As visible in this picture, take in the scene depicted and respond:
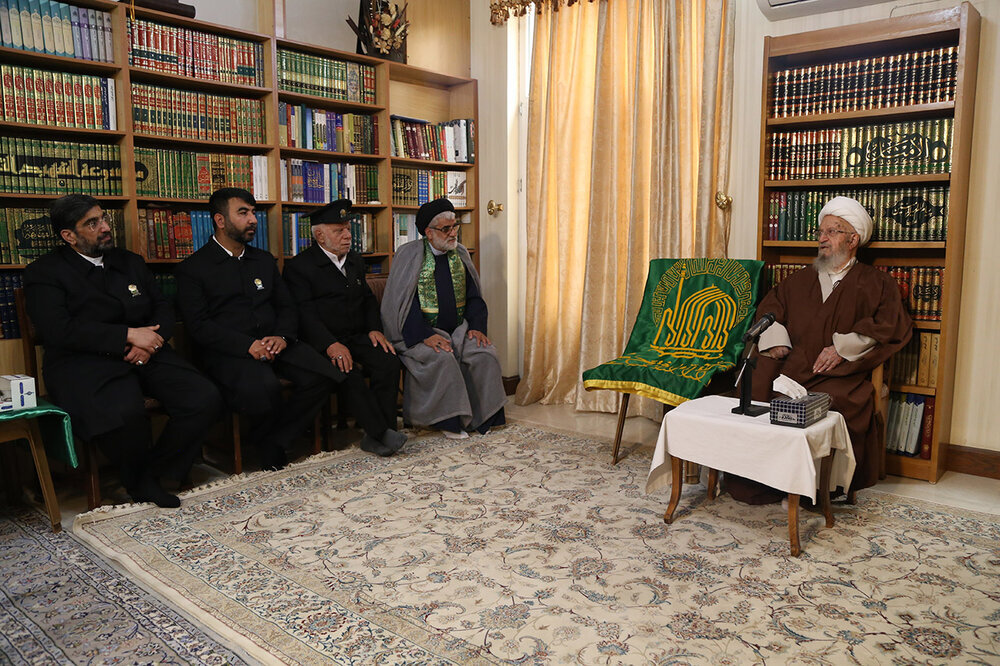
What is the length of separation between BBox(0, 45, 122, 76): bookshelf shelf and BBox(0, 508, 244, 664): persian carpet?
2.07 metres

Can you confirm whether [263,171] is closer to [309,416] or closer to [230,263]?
[230,263]

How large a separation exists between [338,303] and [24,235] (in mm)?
1471

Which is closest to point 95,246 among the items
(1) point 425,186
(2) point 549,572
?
(1) point 425,186

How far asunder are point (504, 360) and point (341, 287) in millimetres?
1515

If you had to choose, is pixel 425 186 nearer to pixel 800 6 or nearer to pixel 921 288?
pixel 800 6

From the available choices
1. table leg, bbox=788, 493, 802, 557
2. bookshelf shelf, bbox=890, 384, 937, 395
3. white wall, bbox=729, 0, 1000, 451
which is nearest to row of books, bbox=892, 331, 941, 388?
bookshelf shelf, bbox=890, 384, 937, 395

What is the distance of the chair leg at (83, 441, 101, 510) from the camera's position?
3.05 m

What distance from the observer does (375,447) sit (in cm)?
386

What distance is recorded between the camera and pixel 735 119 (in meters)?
4.02

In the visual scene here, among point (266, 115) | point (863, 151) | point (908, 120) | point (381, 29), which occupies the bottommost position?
point (863, 151)

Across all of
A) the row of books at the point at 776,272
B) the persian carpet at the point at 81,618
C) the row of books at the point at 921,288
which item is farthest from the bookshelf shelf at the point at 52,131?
the row of books at the point at 921,288

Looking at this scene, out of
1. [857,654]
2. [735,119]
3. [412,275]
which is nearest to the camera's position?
[857,654]

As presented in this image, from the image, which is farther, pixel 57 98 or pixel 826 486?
pixel 57 98

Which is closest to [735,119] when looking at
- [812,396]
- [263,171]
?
[812,396]
